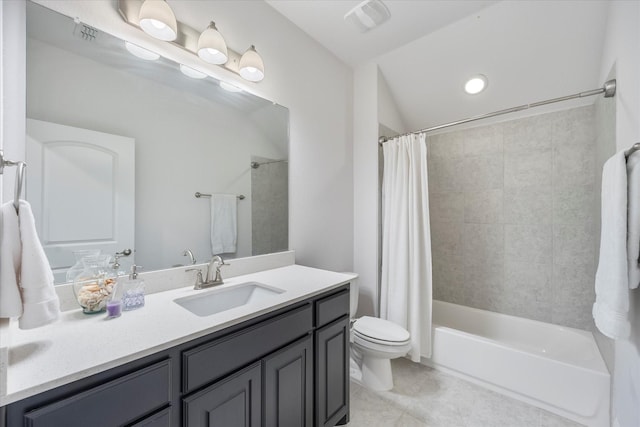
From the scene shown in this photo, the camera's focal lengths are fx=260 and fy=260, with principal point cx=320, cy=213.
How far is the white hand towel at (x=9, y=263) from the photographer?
632mm

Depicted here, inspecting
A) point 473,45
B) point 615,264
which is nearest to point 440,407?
point 615,264

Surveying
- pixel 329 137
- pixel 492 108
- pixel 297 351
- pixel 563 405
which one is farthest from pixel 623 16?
pixel 297 351

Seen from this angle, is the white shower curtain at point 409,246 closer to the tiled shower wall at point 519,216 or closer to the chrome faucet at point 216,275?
the tiled shower wall at point 519,216

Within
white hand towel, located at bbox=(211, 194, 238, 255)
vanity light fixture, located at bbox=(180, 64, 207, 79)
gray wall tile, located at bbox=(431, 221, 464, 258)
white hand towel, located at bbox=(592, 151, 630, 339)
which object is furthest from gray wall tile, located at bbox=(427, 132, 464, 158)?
vanity light fixture, located at bbox=(180, 64, 207, 79)

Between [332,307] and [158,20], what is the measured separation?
5.32ft

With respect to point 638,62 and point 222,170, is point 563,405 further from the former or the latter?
point 222,170

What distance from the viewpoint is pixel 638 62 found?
3.82 ft

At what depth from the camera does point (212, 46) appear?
1.38m

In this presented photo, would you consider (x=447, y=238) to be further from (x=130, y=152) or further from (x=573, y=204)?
(x=130, y=152)

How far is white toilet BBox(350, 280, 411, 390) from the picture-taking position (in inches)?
69.3

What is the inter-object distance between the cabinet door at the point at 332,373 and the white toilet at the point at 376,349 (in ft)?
1.21

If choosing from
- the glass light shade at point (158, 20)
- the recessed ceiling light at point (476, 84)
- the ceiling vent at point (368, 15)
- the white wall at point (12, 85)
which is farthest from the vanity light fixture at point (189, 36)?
the recessed ceiling light at point (476, 84)

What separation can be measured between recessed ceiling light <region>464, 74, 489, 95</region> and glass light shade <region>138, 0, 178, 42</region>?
2.26 metres

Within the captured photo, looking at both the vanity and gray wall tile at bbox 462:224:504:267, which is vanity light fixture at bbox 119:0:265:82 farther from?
gray wall tile at bbox 462:224:504:267
